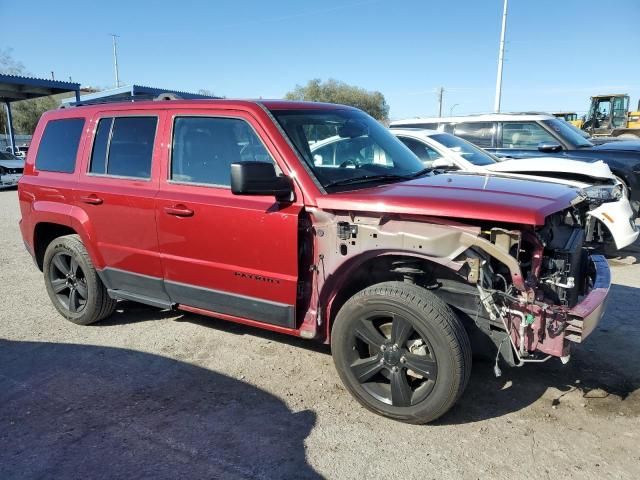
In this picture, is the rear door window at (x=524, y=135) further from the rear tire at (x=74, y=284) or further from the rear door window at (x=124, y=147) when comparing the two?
the rear tire at (x=74, y=284)

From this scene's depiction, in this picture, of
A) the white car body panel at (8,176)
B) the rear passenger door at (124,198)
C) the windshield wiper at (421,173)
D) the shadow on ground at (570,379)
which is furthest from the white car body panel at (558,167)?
the white car body panel at (8,176)

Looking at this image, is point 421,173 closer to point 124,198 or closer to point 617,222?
point 124,198

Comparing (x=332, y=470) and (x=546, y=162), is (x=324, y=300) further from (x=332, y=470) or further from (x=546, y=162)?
(x=546, y=162)

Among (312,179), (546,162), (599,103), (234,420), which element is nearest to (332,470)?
(234,420)

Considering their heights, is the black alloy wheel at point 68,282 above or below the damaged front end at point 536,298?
below

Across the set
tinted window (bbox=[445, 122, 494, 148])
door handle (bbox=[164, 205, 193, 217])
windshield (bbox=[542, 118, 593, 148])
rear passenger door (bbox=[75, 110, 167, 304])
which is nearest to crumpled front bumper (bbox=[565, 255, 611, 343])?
door handle (bbox=[164, 205, 193, 217])

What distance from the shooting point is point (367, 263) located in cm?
328

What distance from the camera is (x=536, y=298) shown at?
2797mm

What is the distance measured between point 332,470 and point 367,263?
1.24 meters

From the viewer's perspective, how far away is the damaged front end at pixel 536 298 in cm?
272

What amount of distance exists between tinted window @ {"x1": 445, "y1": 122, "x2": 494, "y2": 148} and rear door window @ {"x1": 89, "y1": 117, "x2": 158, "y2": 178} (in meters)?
6.67

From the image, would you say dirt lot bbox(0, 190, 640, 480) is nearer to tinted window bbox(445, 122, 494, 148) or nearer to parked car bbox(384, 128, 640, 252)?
parked car bbox(384, 128, 640, 252)

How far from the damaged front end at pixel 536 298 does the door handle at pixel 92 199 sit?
312 cm

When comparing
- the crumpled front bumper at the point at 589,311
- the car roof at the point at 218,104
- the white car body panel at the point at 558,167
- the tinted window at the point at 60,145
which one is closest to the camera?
the crumpled front bumper at the point at 589,311
